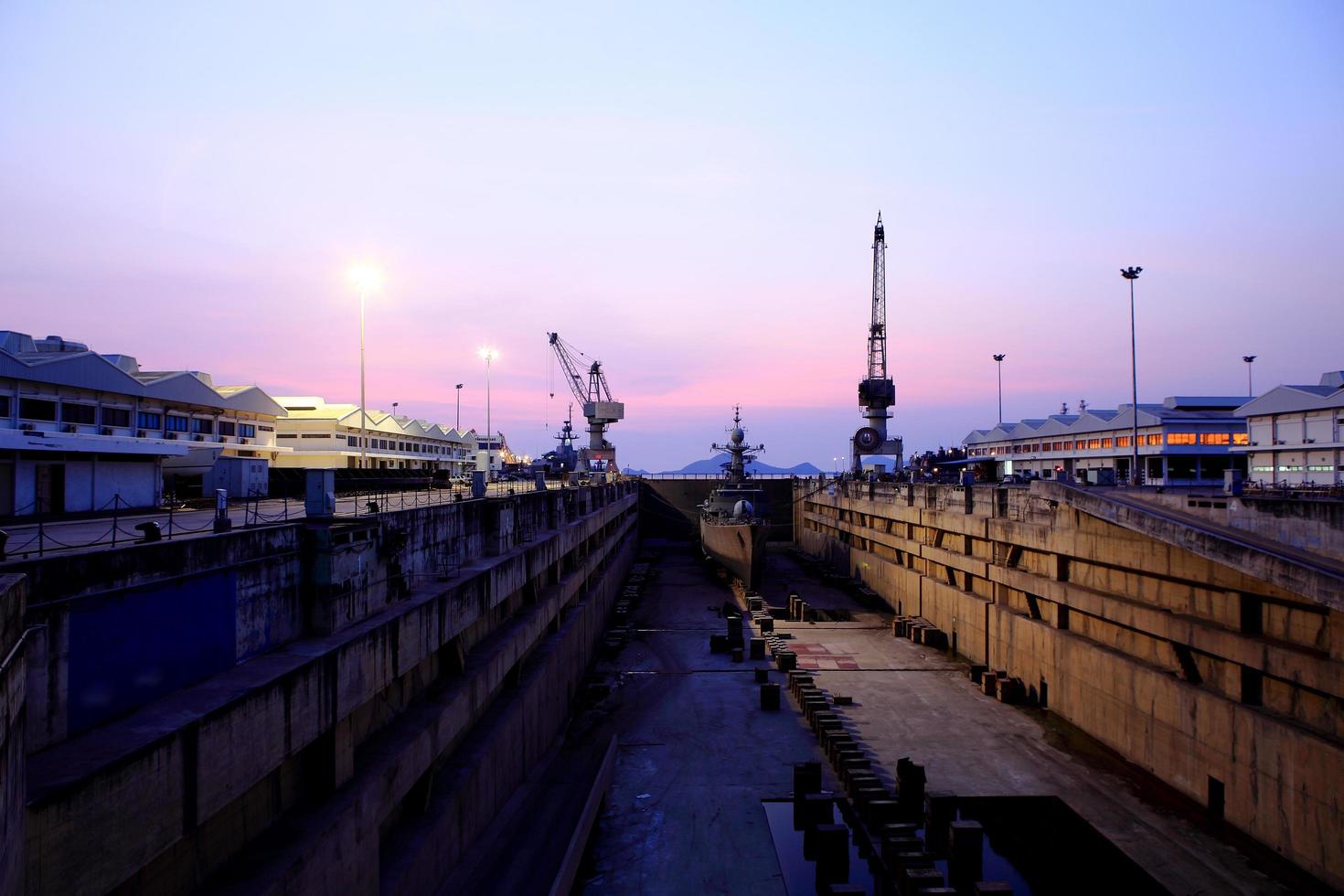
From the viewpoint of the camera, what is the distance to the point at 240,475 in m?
26.6

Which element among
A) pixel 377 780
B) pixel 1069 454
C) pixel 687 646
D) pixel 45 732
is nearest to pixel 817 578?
pixel 687 646

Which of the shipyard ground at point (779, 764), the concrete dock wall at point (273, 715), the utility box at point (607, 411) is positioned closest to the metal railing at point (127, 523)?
the concrete dock wall at point (273, 715)

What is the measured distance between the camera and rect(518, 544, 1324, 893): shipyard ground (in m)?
19.4

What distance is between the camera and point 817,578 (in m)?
71.4

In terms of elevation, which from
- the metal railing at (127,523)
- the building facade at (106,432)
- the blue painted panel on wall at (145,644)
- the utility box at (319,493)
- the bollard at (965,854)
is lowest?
the bollard at (965,854)

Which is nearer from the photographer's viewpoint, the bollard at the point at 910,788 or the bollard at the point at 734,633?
the bollard at the point at 910,788

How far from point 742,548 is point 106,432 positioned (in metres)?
43.2

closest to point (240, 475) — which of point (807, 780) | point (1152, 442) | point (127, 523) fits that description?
point (127, 523)

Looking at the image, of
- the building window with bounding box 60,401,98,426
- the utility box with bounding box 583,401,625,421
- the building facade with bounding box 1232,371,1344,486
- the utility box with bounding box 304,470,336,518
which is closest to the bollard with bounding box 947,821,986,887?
the utility box with bounding box 304,470,336,518

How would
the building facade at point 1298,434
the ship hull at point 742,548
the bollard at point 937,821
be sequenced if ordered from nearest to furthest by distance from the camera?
the bollard at point 937,821
the building facade at point 1298,434
the ship hull at point 742,548

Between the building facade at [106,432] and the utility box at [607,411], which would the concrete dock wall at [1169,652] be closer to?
the building facade at [106,432]

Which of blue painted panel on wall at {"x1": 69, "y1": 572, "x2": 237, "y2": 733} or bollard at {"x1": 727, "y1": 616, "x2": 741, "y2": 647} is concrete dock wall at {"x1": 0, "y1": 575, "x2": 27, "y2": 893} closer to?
blue painted panel on wall at {"x1": 69, "y1": 572, "x2": 237, "y2": 733}

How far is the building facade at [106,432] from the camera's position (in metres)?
21.4

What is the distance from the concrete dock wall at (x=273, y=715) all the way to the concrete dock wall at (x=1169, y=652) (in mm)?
20575
